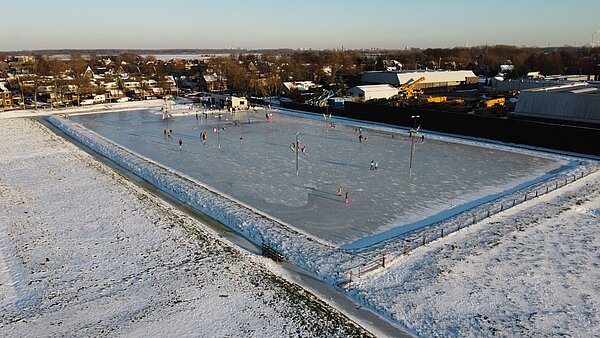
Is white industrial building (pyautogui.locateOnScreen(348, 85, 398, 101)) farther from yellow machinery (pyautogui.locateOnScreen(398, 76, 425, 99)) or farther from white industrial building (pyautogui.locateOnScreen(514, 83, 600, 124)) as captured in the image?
white industrial building (pyautogui.locateOnScreen(514, 83, 600, 124))

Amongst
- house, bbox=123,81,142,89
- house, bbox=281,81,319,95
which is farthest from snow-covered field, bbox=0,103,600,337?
house, bbox=123,81,142,89

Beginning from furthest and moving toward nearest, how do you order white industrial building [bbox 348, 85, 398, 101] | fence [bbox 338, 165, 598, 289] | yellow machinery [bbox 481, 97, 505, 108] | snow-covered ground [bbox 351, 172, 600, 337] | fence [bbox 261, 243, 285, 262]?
white industrial building [bbox 348, 85, 398, 101]
yellow machinery [bbox 481, 97, 505, 108]
fence [bbox 261, 243, 285, 262]
fence [bbox 338, 165, 598, 289]
snow-covered ground [bbox 351, 172, 600, 337]

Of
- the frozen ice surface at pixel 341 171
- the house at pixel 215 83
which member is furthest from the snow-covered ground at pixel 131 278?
the house at pixel 215 83

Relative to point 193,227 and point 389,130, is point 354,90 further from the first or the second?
point 193,227

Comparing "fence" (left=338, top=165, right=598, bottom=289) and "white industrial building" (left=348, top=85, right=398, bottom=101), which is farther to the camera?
"white industrial building" (left=348, top=85, right=398, bottom=101)

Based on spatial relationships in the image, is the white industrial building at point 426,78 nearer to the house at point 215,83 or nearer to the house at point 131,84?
the house at point 215,83

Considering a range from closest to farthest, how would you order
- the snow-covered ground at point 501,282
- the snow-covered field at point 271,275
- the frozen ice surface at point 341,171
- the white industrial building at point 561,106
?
the snow-covered ground at point 501,282
the snow-covered field at point 271,275
the frozen ice surface at point 341,171
the white industrial building at point 561,106

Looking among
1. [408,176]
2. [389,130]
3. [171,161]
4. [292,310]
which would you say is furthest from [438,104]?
[292,310]
